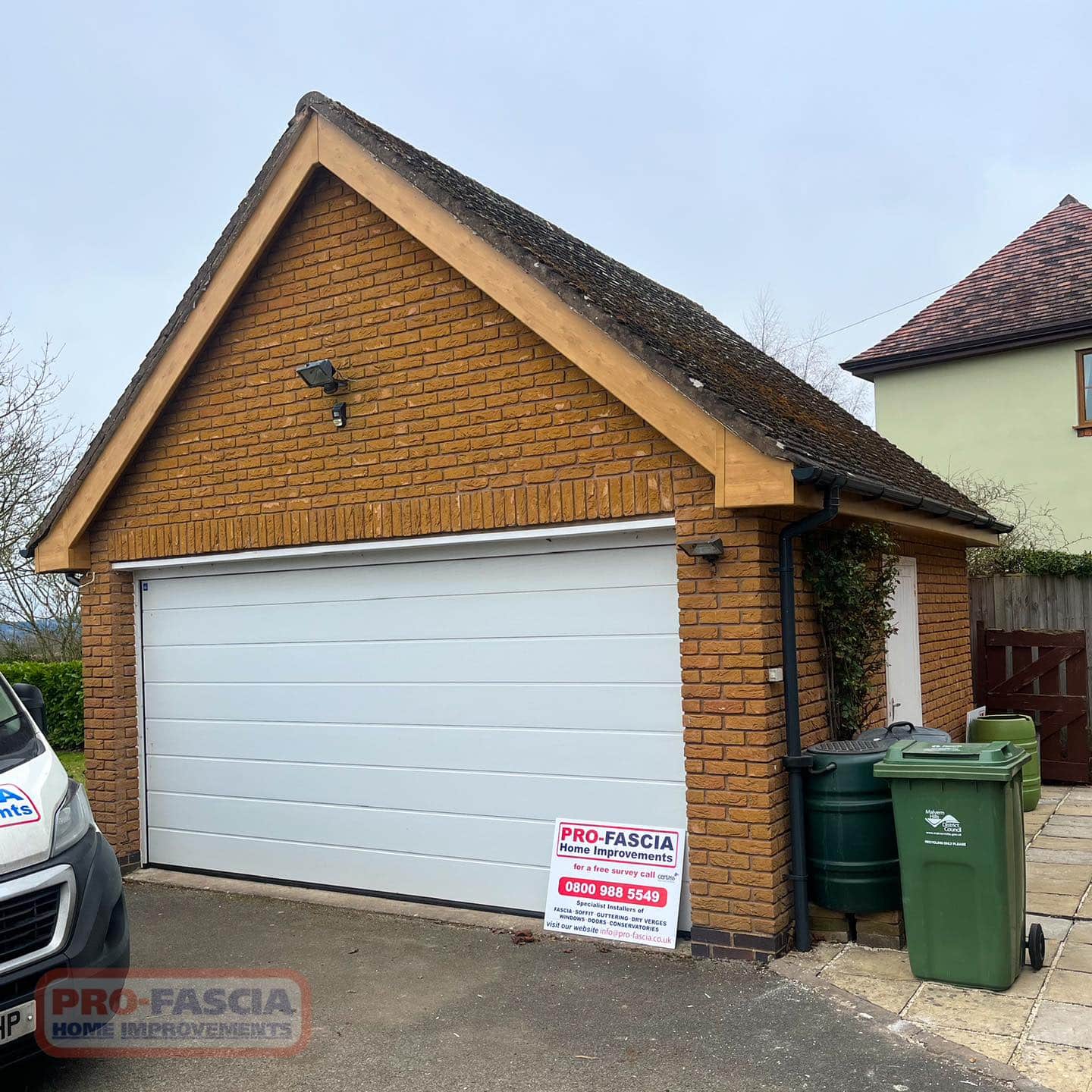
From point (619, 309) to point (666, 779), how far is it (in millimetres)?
2781

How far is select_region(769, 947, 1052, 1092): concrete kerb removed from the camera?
4.19m

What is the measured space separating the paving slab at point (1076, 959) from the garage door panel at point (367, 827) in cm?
282

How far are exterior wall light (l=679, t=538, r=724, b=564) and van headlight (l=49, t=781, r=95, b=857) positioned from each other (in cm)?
319

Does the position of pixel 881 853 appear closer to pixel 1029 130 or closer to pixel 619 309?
pixel 619 309

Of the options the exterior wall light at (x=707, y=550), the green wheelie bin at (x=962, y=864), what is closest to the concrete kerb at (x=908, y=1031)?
the green wheelie bin at (x=962, y=864)

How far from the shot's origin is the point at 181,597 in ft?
26.6

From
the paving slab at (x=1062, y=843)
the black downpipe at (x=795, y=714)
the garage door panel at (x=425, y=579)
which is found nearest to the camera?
the black downpipe at (x=795, y=714)

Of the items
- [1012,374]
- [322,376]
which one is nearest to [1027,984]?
[322,376]

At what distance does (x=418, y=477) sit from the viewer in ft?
22.2

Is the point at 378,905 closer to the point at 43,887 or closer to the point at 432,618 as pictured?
the point at 432,618

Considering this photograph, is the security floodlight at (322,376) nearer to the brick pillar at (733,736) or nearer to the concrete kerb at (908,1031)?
the brick pillar at (733,736)

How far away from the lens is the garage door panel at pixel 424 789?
618 centimetres
